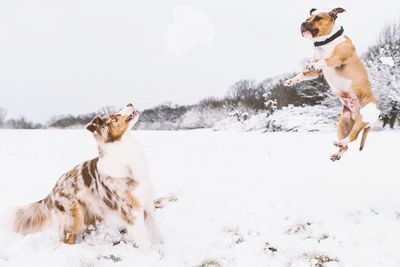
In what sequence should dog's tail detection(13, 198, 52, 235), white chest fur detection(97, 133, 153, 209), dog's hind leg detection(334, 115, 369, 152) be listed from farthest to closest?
dog's tail detection(13, 198, 52, 235)
white chest fur detection(97, 133, 153, 209)
dog's hind leg detection(334, 115, 369, 152)

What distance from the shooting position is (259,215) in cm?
517

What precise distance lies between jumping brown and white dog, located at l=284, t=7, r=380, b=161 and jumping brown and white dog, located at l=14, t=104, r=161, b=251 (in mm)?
1814

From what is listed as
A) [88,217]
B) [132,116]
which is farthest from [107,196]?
[132,116]

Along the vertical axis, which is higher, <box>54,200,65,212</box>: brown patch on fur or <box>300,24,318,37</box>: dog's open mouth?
<box>300,24,318,37</box>: dog's open mouth

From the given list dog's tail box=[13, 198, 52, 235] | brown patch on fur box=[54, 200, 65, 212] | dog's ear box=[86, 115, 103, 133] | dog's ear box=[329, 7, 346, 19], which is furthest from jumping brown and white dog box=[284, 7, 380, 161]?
dog's tail box=[13, 198, 52, 235]

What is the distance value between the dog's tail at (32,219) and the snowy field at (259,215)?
0.12 metres

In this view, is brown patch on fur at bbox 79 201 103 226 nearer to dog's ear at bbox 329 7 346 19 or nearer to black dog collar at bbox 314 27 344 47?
black dog collar at bbox 314 27 344 47

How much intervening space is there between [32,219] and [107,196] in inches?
40.1

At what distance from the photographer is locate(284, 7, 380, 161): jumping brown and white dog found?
355 cm

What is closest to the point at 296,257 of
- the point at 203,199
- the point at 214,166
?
the point at 203,199

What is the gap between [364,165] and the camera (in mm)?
6789

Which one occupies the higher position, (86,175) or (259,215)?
(86,175)

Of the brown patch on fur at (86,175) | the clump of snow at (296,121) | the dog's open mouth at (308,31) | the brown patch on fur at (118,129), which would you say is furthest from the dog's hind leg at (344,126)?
the clump of snow at (296,121)

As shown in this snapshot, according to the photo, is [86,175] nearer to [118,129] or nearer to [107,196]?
[107,196]
